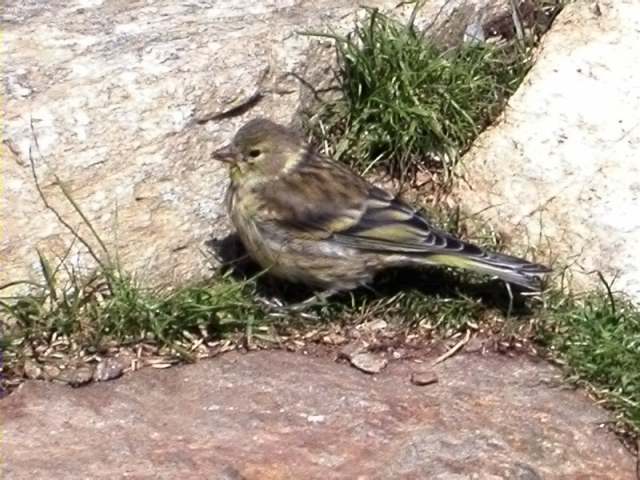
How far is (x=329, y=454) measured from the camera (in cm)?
631

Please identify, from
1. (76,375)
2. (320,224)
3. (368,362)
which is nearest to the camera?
(76,375)

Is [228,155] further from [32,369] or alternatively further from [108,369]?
[32,369]

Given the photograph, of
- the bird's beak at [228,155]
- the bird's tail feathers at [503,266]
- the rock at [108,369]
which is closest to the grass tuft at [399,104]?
the bird's beak at [228,155]

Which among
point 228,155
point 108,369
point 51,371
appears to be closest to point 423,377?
point 108,369

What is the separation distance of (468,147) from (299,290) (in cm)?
119

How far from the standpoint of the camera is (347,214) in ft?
24.9

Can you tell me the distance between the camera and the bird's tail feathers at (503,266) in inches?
285

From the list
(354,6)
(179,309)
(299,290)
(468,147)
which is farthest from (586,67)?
(179,309)

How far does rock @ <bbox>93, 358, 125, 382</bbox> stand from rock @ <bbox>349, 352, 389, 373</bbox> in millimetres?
1017

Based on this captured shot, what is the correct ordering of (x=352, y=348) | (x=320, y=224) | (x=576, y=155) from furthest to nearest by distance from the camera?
(x=576, y=155)
(x=320, y=224)
(x=352, y=348)

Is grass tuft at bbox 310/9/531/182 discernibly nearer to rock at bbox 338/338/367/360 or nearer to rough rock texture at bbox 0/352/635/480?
rock at bbox 338/338/367/360

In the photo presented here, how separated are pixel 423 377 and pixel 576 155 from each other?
1.55 meters

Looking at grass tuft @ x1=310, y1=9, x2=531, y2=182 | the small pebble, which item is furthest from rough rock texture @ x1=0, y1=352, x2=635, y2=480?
grass tuft @ x1=310, y1=9, x2=531, y2=182

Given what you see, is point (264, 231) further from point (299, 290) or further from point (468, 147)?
point (468, 147)
